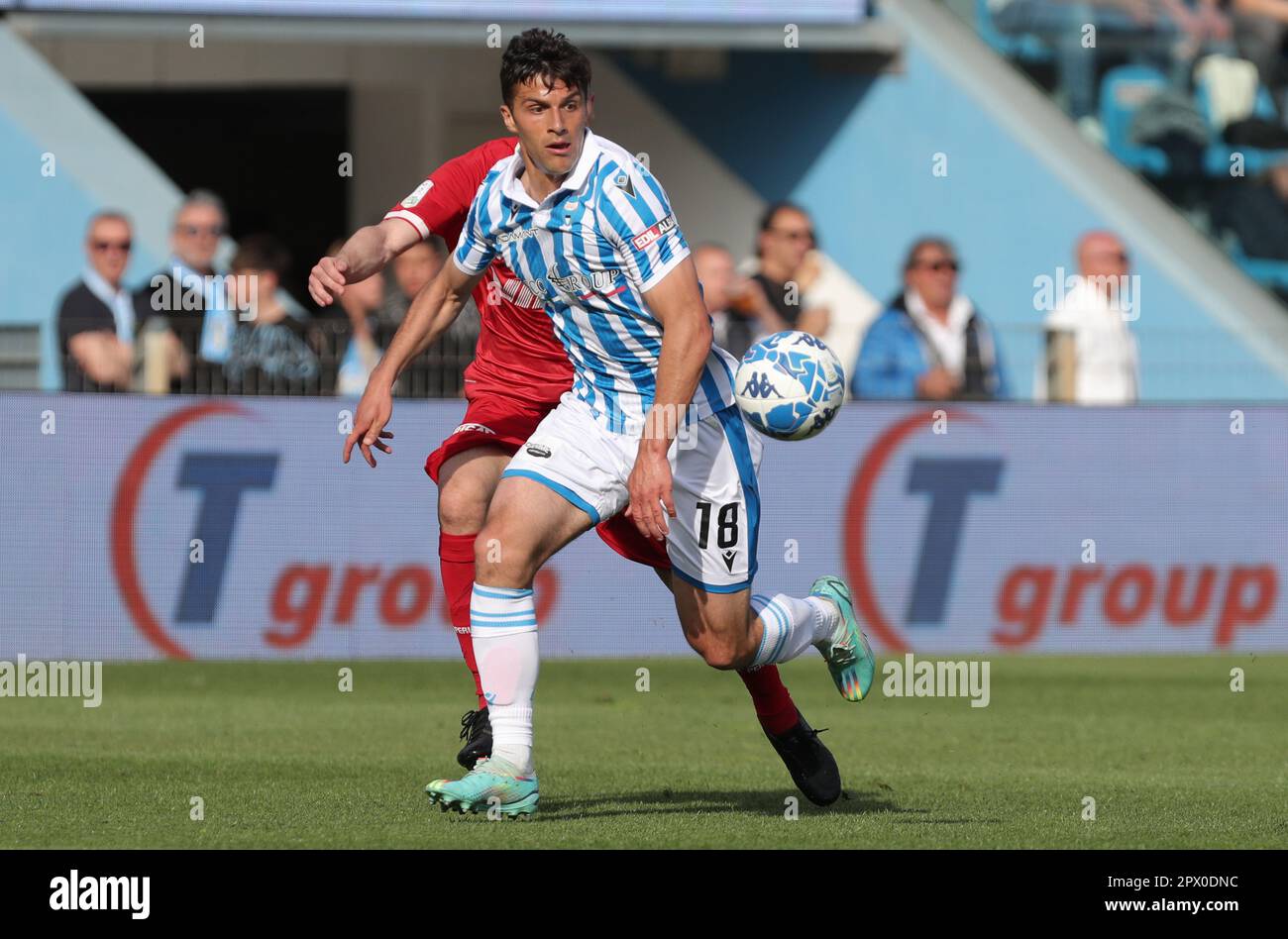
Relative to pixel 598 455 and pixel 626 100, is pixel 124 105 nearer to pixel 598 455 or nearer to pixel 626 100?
→ pixel 626 100

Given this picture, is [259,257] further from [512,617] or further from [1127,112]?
[1127,112]

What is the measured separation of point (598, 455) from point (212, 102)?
59.5 ft

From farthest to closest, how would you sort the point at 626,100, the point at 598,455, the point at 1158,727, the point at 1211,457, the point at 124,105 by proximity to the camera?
the point at 124,105
the point at 626,100
the point at 1211,457
the point at 1158,727
the point at 598,455

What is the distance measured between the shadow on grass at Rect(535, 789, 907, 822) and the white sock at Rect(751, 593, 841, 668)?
51 cm

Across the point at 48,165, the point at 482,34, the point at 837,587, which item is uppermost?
the point at 482,34

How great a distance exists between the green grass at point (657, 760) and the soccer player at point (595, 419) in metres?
0.59

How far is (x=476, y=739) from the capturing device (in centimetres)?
820

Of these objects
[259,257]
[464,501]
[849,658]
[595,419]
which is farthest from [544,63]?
[259,257]

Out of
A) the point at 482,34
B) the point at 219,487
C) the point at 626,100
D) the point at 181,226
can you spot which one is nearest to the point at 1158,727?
the point at 219,487

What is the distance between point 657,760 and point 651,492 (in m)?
2.74

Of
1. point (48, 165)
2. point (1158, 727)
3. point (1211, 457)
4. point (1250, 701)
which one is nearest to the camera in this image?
point (1158, 727)
